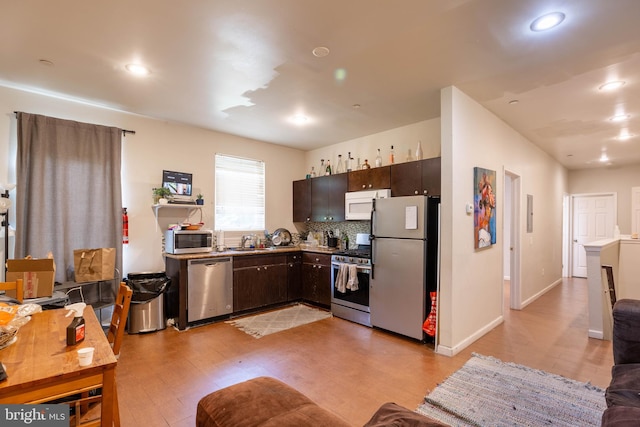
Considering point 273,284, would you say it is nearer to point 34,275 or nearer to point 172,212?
point 172,212

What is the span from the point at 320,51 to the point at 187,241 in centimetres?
286

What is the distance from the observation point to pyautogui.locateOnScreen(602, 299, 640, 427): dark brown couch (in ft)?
4.31

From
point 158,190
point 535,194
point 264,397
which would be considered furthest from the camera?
point 535,194

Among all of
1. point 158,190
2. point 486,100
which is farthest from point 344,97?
point 158,190

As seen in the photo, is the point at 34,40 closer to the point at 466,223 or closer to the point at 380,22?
the point at 380,22

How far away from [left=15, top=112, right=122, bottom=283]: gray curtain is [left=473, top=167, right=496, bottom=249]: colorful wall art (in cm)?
416

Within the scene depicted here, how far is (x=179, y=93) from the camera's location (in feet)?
10.9

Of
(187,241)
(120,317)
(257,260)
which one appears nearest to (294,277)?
(257,260)

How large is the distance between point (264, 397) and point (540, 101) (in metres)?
3.91

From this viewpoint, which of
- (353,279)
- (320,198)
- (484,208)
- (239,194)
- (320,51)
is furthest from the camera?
(320,198)

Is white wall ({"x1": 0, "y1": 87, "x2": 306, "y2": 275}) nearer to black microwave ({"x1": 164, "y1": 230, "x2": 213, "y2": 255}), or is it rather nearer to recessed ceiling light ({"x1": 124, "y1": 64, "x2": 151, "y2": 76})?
black microwave ({"x1": 164, "y1": 230, "x2": 213, "y2": 255})

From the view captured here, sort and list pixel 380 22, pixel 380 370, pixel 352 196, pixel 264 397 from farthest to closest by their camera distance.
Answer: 1. pixel 352 196
2. pixel 380 370
3. pixel 380 22
4. pixel 264 397

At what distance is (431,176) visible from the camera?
3766mm

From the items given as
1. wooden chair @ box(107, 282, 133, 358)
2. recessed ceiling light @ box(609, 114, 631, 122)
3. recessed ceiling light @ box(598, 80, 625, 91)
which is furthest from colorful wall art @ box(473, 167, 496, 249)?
wooden chair @ box(107, 282, 133, 358)
